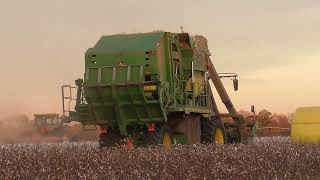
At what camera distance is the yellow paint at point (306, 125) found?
23797 mm

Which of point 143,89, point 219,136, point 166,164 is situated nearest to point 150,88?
point 143,89

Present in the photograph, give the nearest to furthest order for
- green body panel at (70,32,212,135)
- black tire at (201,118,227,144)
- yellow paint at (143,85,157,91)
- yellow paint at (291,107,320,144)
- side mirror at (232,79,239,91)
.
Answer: yellow paint at (143,85,157,91) → green body panel at (70,32,212,135) → black tire at (201,118,227,144) → yellow paint at (291,107,320,144) → side mirror at (232,79,239,91)

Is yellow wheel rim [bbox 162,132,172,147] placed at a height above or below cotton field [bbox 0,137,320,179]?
above

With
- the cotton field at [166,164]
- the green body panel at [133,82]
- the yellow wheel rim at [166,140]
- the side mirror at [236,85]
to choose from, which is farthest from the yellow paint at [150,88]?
the side mirror at [236,85]

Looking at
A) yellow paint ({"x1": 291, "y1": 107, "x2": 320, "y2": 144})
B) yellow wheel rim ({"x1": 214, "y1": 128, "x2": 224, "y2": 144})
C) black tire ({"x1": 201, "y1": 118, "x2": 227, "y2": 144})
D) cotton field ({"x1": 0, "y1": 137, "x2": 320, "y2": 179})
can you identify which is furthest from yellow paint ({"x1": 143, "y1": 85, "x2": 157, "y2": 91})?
yellow paint ({"x1": 291, "y1": 107, "x2": 320, "y2": 144})

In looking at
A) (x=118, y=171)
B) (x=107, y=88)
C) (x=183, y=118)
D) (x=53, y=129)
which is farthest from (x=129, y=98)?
(x=53, y=129)

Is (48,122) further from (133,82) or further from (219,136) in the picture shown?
(133,82)

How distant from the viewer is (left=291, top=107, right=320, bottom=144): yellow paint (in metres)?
23.8

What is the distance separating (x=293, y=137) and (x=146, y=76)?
21.9 ft

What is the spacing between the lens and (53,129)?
44.6 metres

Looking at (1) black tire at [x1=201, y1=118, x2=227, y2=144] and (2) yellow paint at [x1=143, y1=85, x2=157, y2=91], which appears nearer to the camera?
(2) yellow paint at [x1=143, y1=85, x2=157, y2=91]

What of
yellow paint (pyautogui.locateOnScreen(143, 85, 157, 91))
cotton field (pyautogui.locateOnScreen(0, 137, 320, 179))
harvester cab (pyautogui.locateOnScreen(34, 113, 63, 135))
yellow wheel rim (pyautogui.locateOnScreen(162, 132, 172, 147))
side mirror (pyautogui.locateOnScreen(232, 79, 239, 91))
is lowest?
cotton field (pyautogui.locateOnScreen(0, 137, 320, 179))

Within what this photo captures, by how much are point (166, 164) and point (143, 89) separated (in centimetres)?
622

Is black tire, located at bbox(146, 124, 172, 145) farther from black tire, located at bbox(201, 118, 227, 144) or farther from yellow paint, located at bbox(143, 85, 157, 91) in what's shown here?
black tire, located at bbox(201, 118, 227, 144)
